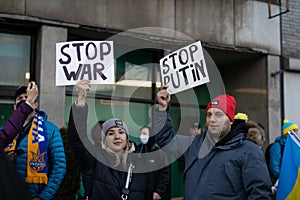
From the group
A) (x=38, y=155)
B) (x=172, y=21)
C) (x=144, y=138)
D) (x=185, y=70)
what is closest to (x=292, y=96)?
(x=172, y=21)

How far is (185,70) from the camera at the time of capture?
4785 millimetres

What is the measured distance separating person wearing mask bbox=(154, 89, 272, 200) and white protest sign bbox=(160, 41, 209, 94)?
0.83 m

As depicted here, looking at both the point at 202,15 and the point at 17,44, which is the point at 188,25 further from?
the point at 17,44

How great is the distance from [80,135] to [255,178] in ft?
4.68

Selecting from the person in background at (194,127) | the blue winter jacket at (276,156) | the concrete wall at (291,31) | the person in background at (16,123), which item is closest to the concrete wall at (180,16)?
the concrete wall at (291,31)

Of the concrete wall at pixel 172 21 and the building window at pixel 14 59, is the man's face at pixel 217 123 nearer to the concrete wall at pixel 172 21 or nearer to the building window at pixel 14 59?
the concrete wall at pixel 172 21

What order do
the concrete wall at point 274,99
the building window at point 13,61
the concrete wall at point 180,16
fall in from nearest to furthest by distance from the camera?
1. the building window at point 13,61
2. the concrete wall at point 180,16
3. the concrete wall at point 274,99

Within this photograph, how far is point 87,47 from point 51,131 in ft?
2.83

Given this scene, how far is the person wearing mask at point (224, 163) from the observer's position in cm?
338

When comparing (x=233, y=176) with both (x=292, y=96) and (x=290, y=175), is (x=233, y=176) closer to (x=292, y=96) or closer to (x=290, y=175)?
(x=290, y=175)

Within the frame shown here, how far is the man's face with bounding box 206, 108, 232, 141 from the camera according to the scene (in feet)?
12.2

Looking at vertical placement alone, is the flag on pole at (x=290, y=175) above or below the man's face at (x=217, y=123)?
below

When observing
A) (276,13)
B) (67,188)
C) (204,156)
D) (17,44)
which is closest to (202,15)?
(276,13)

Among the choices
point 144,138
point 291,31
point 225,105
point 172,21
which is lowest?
point 144,138
